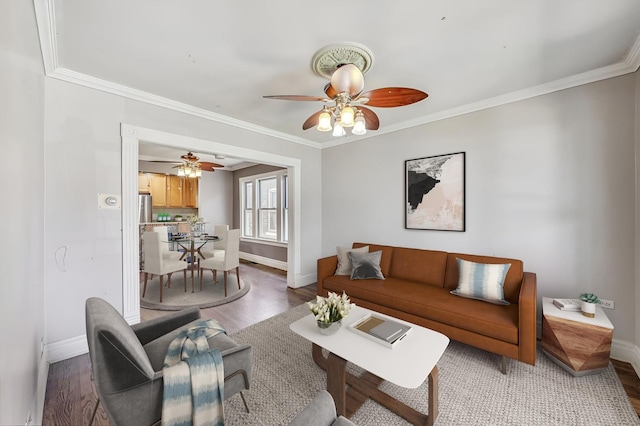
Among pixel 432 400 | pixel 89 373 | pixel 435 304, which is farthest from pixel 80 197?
pixel 435 304

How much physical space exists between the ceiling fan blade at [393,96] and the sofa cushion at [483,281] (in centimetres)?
178

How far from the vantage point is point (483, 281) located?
240 centimetres

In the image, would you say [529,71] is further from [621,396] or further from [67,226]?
[67,226]

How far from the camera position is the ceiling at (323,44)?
60.6 inches

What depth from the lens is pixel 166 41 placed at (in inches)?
71.7

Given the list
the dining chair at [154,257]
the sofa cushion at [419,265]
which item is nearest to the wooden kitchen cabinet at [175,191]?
the dining chair at [154,257]

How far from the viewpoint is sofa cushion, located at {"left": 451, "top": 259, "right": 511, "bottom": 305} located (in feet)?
7.66

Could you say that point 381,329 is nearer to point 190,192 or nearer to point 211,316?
point 211,316

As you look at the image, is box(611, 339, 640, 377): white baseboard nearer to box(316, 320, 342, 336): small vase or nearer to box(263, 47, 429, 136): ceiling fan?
box(316, 320, 342, 336): small vase

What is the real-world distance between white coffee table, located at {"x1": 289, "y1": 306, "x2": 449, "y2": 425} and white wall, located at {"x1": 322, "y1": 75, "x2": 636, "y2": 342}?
5.61 feet

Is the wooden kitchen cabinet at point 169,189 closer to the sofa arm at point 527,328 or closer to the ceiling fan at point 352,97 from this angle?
the ceiling fan at point 352,97

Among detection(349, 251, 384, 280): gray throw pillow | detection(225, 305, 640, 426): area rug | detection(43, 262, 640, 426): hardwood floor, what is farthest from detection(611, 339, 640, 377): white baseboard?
detection(349, 251, 384, 280): gray throw pillow

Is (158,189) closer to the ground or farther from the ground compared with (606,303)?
farther from the ground

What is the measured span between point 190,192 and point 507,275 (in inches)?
271
